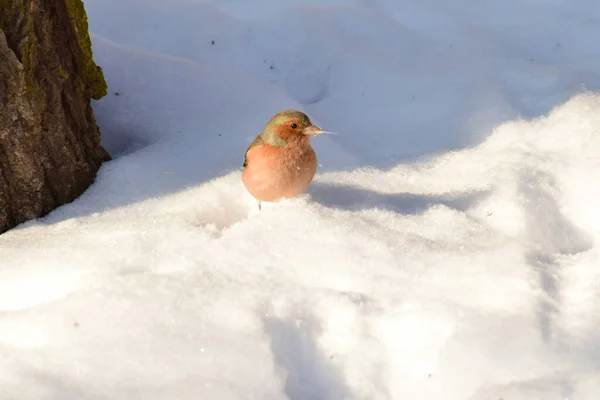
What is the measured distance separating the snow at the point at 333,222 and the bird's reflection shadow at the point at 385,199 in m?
0.01

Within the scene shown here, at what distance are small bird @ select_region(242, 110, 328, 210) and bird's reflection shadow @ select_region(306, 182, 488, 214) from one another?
11.1 inches

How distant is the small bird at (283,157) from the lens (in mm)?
3031

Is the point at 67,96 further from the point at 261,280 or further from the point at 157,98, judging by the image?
the point at 261,280

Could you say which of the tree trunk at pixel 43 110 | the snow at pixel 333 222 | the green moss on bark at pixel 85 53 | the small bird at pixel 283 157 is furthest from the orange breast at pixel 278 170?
the green moss on bark at pixel 85 53

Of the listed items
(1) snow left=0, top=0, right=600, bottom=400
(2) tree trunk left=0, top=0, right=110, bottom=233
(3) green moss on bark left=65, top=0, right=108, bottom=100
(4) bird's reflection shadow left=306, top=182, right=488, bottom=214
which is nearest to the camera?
(1) snow left=0, top=0, right=600, bottom=400

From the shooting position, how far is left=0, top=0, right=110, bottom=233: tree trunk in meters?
3.03

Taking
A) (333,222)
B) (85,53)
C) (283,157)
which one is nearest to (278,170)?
(283,157)

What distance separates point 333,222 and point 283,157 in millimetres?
417

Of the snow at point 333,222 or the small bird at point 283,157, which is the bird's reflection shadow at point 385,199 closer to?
the snow at point 333,222

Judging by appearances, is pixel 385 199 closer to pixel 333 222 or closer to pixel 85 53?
pixel 333 222

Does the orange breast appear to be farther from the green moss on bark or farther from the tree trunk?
the green moss on bark

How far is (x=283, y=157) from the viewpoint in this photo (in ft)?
9.95

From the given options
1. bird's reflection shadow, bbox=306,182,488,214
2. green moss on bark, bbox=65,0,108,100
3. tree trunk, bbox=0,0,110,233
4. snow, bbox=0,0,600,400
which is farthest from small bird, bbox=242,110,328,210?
green moss on bark, bbox=65,0,108,100

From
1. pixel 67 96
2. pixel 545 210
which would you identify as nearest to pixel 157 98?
pixel 67 96
